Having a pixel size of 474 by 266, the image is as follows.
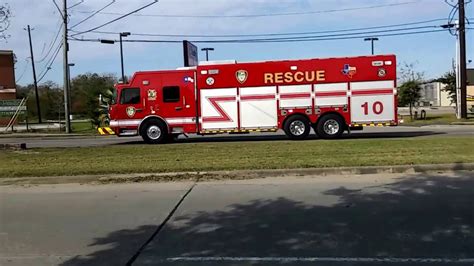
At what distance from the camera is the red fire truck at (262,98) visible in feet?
65.6

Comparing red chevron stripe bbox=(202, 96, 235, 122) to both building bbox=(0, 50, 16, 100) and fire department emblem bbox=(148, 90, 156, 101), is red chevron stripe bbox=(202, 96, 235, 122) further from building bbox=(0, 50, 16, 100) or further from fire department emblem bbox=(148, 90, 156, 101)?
building bbox=(0, 50, 16, 100)

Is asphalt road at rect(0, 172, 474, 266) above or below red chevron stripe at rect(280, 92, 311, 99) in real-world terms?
below

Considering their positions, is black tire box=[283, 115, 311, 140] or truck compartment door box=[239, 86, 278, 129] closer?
black tire box=[283, 115, 311, 140]

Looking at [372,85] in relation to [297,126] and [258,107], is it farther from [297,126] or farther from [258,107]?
[258,107]

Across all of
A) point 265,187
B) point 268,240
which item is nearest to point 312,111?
point 265,187

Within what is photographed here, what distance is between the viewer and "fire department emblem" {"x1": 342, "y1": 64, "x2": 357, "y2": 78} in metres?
19.9

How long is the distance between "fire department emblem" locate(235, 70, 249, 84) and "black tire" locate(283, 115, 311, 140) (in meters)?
2.22

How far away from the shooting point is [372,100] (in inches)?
792

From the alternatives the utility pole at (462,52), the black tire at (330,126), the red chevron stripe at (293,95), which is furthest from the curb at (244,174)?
the utility pole at (462,52)

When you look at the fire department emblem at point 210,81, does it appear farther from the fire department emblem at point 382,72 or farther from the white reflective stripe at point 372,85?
the fire department emblem at point 382,72

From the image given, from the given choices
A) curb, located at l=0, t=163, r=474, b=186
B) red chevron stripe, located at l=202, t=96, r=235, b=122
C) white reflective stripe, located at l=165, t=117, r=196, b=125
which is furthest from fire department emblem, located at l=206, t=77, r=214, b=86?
curb, located at l=0, t=163, r=474, b=186

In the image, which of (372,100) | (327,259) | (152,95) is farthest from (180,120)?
(327,259)

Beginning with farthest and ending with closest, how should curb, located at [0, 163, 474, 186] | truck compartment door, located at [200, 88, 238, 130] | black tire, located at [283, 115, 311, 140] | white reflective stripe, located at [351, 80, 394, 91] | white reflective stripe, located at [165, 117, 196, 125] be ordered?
white reflective stripe, located at [165, 117, 196, 125], truck compartment door, located at [200, 88, 238, 130], black tire, located at [283, 115, 311, 140], white reflective stripe, located at [351, 80, 394, 91], curb, located at [0, 163, 474, 186]

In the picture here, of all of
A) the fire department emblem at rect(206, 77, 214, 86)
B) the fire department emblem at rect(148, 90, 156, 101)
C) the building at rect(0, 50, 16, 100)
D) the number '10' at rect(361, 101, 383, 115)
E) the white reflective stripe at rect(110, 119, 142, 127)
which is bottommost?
the white reflective stripe at rect(110, 119, 142, 127)
